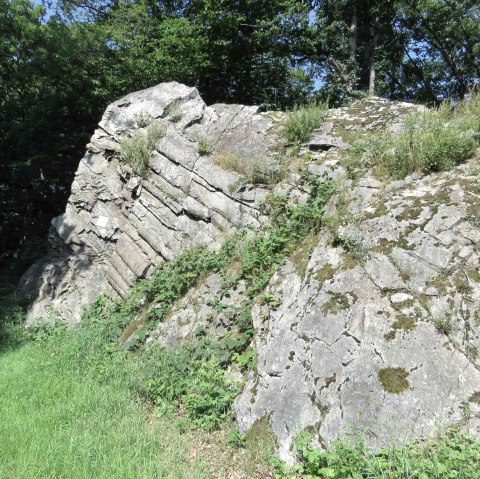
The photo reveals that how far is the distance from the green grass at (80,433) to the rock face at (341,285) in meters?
0.87

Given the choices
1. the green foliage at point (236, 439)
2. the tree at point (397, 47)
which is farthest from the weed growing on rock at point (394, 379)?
the tree at point (397, 47)

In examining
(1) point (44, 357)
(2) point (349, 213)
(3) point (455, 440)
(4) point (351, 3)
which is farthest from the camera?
(4) point (351, 3)

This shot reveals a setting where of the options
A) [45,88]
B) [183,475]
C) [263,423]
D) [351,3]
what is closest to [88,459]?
[183,475]

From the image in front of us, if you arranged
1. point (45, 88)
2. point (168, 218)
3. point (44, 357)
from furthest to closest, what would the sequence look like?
point (45, 88), point (168, 218), point (44, 357)

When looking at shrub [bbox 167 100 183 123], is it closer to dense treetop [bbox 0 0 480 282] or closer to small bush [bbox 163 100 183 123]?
small bush [bbox 163 100 183 123]

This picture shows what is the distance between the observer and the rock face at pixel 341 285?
361cm

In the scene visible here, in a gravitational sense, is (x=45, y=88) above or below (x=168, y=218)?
above

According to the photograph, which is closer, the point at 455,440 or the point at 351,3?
the point at 455,440

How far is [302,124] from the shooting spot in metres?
7.77

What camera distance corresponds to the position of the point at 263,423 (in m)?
4.00

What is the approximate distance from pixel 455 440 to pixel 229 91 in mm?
14343

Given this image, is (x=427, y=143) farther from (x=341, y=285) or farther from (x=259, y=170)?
(x=259, y=170)

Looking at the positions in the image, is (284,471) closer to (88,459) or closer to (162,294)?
(88,459)

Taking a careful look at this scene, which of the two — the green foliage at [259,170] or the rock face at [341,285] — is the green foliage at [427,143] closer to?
the rock face at [341,285]
